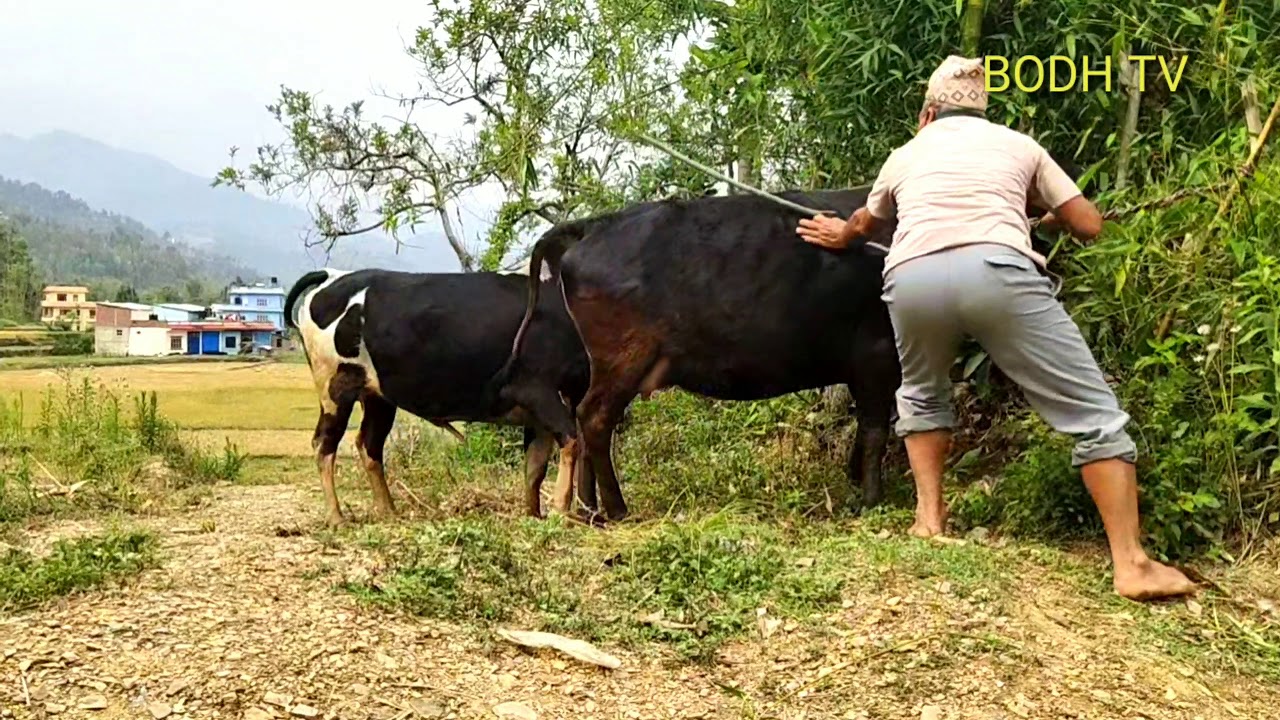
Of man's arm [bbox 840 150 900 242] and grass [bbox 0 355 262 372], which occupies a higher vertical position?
man's arm [bbox 840 150 900 242]

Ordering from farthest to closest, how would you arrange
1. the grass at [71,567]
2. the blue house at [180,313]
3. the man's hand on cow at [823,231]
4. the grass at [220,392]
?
1. the blue house at [180,313]
2. the grass at [220,392]
3. the man's hand on cow at [823,231]
4. the grass at [71,567]

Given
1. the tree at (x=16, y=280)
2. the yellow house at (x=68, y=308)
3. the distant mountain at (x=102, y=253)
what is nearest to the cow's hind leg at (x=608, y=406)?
the yellow house at (x=68, y=308)

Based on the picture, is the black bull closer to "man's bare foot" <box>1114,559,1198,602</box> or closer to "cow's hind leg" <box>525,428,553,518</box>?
"cow's hind leg" <box>525,428,553,518</box>

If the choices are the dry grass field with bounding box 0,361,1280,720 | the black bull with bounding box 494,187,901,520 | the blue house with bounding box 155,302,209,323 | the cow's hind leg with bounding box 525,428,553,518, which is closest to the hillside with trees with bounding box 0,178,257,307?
the blue house with bounding box 155,302,209,323

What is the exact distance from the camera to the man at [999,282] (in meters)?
3.34

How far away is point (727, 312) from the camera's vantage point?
15.6ft

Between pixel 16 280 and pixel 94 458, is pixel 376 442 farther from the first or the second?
pixel 16 280

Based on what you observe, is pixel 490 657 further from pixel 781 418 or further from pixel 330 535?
pixel 781 418

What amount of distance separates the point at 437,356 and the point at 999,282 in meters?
3.20

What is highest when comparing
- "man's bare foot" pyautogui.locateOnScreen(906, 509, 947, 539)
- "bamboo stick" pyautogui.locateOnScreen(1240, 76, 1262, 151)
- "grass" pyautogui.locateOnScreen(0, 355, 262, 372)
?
"bamboo stick" pyautogui.locateOnScreen(1240, 76, 1262, 151)

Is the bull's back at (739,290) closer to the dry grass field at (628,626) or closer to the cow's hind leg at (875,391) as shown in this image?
the cow's hind leg at (875,391)

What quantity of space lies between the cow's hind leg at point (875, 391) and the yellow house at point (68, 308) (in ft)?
40.2

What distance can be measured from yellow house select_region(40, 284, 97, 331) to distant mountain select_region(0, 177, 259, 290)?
20.7 m

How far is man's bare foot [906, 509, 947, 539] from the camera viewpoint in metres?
3.90
